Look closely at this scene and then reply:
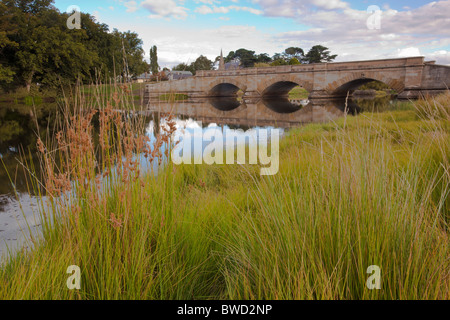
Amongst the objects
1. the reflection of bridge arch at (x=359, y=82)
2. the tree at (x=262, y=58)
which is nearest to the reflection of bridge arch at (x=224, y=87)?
the reflection of bridge arch at (x=359, y=82)

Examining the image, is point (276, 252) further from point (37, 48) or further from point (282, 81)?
point (282, 81)

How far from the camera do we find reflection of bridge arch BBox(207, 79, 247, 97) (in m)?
37.9

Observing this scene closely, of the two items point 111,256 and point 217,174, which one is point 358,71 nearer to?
point 217,174

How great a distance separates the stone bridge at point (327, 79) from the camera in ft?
85.5

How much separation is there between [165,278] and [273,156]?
10.7 feet

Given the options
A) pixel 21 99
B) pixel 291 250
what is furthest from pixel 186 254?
pixel 21 99

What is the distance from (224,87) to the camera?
143 ft

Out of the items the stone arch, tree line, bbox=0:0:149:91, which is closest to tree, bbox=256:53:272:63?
the stone arch

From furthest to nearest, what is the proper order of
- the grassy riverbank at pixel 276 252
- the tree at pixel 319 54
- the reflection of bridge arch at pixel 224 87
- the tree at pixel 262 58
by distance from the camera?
the tree at pixel 262 58
the tree at pixel 319 54
the reflection of bridge arch at pixel 224 87
the grassy riverbank at pixel 276 252

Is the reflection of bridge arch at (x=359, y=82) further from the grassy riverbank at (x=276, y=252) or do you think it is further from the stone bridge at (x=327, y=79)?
the grassy riverbank at (x=276, y=252)

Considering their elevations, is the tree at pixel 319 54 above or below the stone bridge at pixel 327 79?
above

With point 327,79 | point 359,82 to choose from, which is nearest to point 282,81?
point 327,79

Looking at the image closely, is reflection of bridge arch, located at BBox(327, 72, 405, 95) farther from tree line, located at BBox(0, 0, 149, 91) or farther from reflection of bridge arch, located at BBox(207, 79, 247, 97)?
tree line, located at BBox(0, 0, 149, 91)

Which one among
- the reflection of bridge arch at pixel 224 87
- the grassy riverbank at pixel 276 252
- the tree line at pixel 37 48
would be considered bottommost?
the grassy riverbank at pixel 276 252
